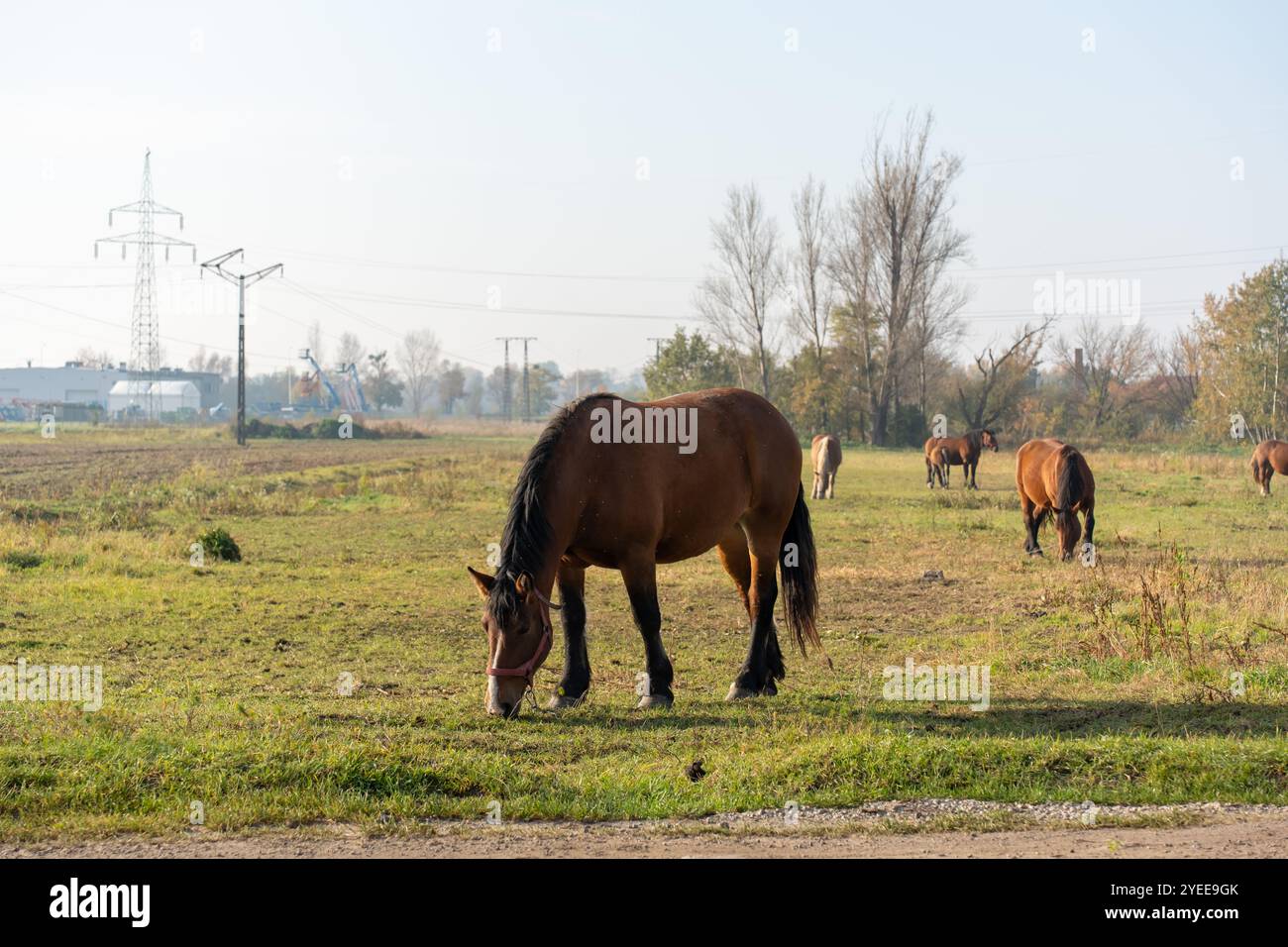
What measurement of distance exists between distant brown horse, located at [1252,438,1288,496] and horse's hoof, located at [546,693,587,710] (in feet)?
84.4

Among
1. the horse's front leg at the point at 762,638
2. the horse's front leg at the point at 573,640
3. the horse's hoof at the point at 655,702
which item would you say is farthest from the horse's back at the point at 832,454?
the horse's hoof at the point at 655,702

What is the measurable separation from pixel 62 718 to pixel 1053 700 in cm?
666

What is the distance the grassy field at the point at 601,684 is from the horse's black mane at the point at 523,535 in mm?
809

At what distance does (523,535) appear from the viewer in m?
7.73

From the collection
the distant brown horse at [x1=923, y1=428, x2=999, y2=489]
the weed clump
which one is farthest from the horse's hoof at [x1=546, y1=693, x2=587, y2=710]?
the distant brown horse at [x1=923, y1=428, x2=999, y2=489]

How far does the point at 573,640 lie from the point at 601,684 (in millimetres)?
1010

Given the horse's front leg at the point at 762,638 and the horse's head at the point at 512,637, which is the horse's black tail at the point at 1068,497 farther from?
the horse's head at the point at 512,637

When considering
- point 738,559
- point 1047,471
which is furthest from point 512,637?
point 1047,471

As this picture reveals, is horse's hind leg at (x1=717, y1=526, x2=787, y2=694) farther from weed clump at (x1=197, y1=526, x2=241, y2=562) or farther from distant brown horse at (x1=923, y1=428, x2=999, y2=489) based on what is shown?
distant brown horse at (x1=923, y1=428, x2=999, y2=489)

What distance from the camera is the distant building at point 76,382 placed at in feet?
472

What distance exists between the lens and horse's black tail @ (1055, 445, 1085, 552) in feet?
55.0
